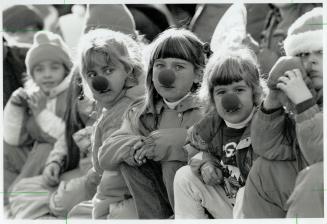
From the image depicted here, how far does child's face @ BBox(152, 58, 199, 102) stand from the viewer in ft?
7.09

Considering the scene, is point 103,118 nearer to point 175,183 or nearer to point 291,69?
point 175,183

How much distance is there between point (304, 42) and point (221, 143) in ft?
1.13

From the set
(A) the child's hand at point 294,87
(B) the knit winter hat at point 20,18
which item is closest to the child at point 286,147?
(A) the child's hand at point 294,87

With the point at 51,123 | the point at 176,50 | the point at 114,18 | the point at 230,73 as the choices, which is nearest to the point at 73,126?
the point at 51,123

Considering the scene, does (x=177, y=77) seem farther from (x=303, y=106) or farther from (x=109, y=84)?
(x=303, y=106)

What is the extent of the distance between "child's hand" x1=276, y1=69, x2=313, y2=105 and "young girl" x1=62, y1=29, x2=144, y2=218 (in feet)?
1.32

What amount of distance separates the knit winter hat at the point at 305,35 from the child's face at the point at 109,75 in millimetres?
435

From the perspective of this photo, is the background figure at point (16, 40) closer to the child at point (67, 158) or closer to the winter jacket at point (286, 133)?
the child at point (67, 158)

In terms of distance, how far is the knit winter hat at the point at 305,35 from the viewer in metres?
2.18

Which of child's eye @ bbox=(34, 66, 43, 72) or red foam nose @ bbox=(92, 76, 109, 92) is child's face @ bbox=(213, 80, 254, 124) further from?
child's eye @ bbox=(34, 66, 43, 72)

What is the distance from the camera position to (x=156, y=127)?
2.19 m

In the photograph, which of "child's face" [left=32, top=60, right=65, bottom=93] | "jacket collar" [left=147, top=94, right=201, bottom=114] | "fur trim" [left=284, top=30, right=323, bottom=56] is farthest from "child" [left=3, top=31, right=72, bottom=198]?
"fur trim" [left=284, top=30, right=323, bottom=56]

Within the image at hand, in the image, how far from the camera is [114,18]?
2383 mm
